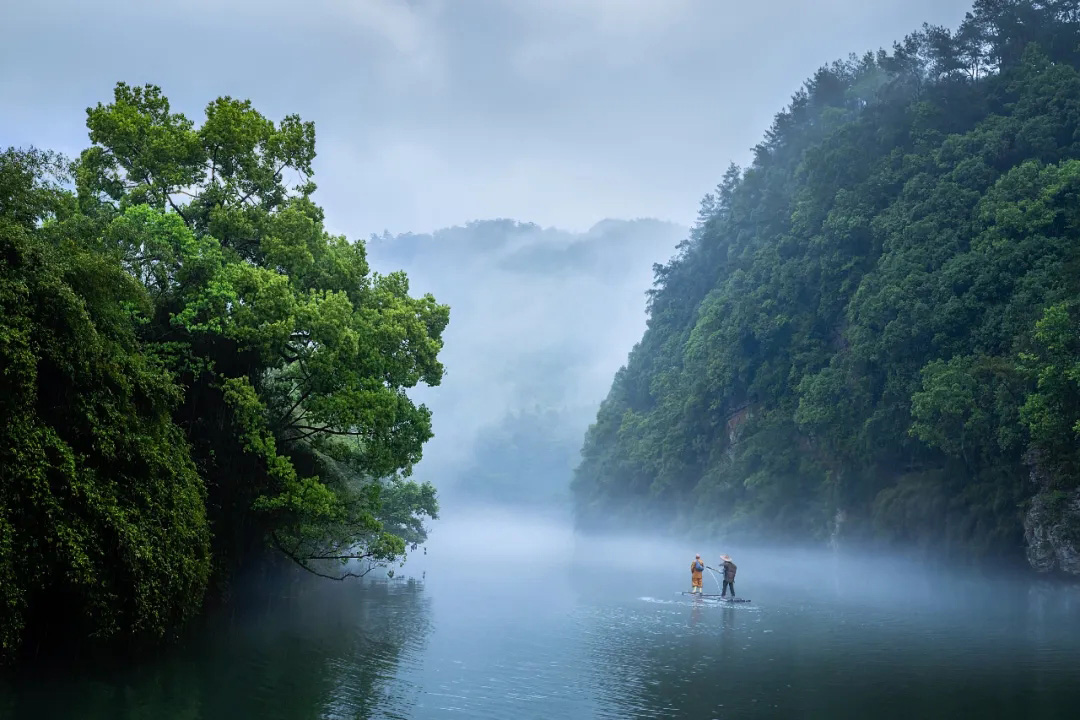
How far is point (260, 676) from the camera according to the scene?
68.0ft

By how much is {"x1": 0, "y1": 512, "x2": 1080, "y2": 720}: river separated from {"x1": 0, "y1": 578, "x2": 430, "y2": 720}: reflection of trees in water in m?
0.07

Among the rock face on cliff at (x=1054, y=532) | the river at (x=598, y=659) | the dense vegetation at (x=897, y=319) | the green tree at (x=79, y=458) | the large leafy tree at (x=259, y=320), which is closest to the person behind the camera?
the green tree at (x=79, y=458)

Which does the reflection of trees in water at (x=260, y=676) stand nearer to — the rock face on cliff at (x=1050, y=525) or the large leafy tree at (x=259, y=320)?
the large leafy tree at (x=259, y=320)

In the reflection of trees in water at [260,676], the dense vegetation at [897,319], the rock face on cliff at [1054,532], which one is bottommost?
the reflection of trees in water at [260,676]

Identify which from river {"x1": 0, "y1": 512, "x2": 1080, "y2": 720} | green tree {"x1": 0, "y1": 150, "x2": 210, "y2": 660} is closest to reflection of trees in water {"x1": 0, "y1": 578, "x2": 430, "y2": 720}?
river {"x1": 0, "y1": 512, "x2": 1080, "y2": 720}

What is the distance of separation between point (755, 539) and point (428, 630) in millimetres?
54046

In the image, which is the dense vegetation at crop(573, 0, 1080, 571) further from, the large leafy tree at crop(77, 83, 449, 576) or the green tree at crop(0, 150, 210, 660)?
the green tree at crop(0, 150, 210, 660)

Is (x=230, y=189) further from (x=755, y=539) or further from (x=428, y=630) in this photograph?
(x=755, y=539)

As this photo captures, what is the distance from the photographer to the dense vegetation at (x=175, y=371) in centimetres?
1825

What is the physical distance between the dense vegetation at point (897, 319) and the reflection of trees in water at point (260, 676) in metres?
31.0

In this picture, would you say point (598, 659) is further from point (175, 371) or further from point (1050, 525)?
point (1050, 525)

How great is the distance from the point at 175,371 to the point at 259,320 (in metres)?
3.02

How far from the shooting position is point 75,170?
3000 centimetres

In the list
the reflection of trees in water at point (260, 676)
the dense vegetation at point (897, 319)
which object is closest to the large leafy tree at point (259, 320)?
the reflection of trees in water at point (260, 676)
